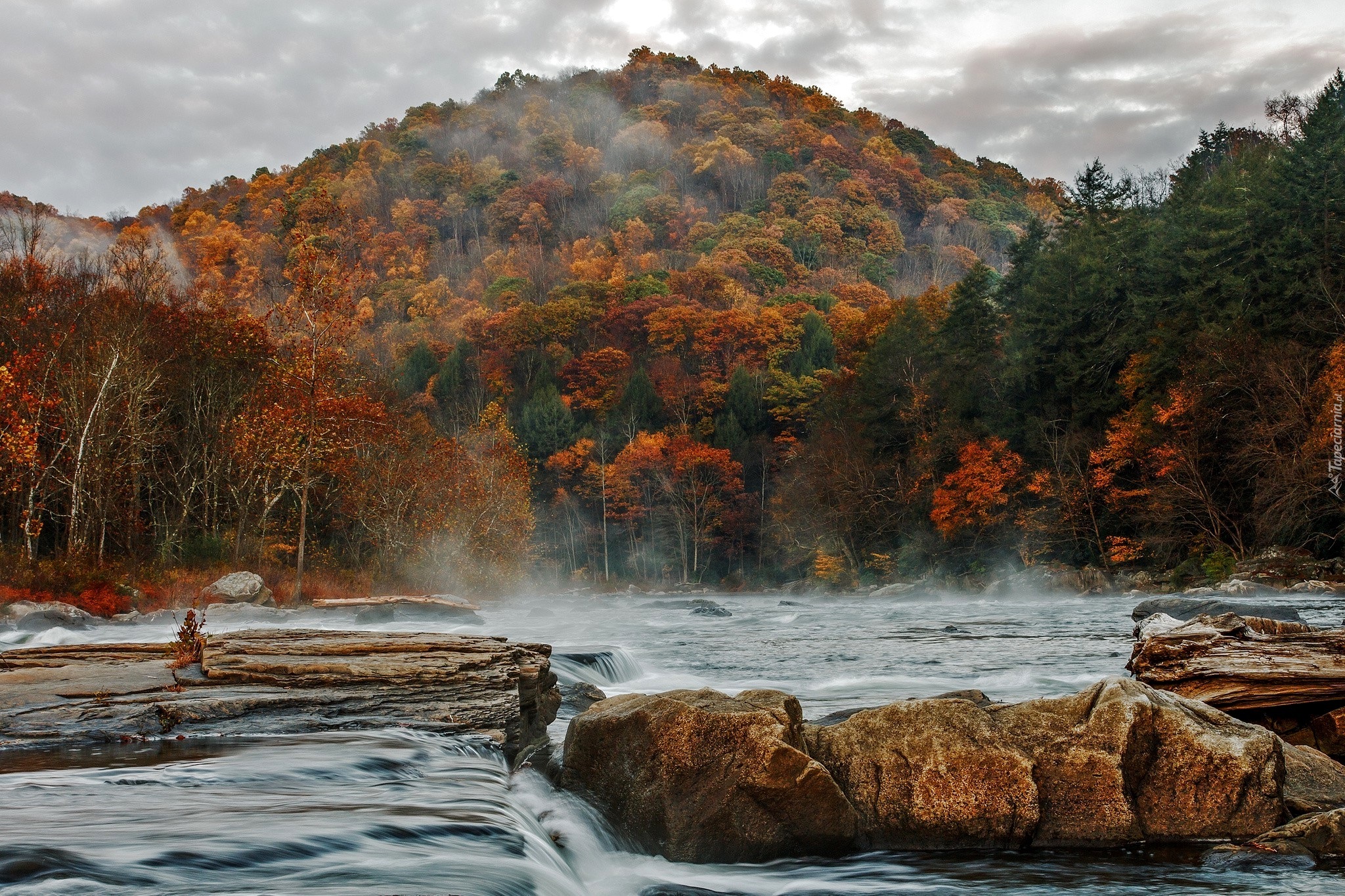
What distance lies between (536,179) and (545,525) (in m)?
101

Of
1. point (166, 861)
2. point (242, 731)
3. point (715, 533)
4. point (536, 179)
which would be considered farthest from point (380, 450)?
point (536, 179)

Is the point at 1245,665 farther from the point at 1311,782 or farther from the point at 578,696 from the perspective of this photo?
the point at 578,696

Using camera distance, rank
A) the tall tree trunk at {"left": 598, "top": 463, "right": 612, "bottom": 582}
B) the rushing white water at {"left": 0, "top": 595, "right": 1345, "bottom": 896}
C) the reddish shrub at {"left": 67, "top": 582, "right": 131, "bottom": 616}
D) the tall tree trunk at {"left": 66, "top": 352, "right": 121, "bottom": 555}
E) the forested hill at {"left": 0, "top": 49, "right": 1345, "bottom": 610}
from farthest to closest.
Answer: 1. the tall tree trunk at {"left": 598, "top": 463, "right": 612, "bottom": 582}
2. the forested hill at {"left": 0, "top": 49, "right": 1345, "bottom": 610}
3. the tall tree trunk at {"left": 66, "top": 352, "right": 121, "bottom": 555}
4. the reddish shrub at {"left": 67, "top": 582, "right": 131, "bottom": 616}
5. the rushing white water at {"left": 0, "top": 595, "right": 1345, "bottom": 896}

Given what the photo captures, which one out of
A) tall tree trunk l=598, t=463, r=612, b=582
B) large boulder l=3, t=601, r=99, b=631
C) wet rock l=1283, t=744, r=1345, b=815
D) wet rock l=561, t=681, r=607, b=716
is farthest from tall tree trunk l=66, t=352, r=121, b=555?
tall tree trunk l=598, t=463, r=612, b=582

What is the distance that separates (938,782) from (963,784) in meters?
0.16

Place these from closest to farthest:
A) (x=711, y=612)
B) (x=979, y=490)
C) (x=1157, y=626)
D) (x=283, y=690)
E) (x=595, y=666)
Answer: (x=283, y=690) → (x=1157, y=626) → (x=595, y=666) → (x=711, y=612) → (x=979, y=490)

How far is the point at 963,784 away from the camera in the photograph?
6.80 m

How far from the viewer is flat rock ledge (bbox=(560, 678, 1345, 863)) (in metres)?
6.69

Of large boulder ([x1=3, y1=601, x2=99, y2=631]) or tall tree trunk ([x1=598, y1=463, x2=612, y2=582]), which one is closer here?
large boulder ([x1=3, y1=601, x2=99, y2=631])

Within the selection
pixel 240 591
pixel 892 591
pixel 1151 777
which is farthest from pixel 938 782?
pixel 892 591

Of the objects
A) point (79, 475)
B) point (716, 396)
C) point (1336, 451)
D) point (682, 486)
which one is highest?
point (716, 396)

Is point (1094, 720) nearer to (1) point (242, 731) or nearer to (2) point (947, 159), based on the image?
(1) point (242, 731)

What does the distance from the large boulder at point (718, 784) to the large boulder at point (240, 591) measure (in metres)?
23.5

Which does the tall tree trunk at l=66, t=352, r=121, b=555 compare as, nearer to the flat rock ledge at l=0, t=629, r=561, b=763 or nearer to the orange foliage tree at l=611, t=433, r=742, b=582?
the flat rock ledge at l=0, t=629, r=561, b=763
